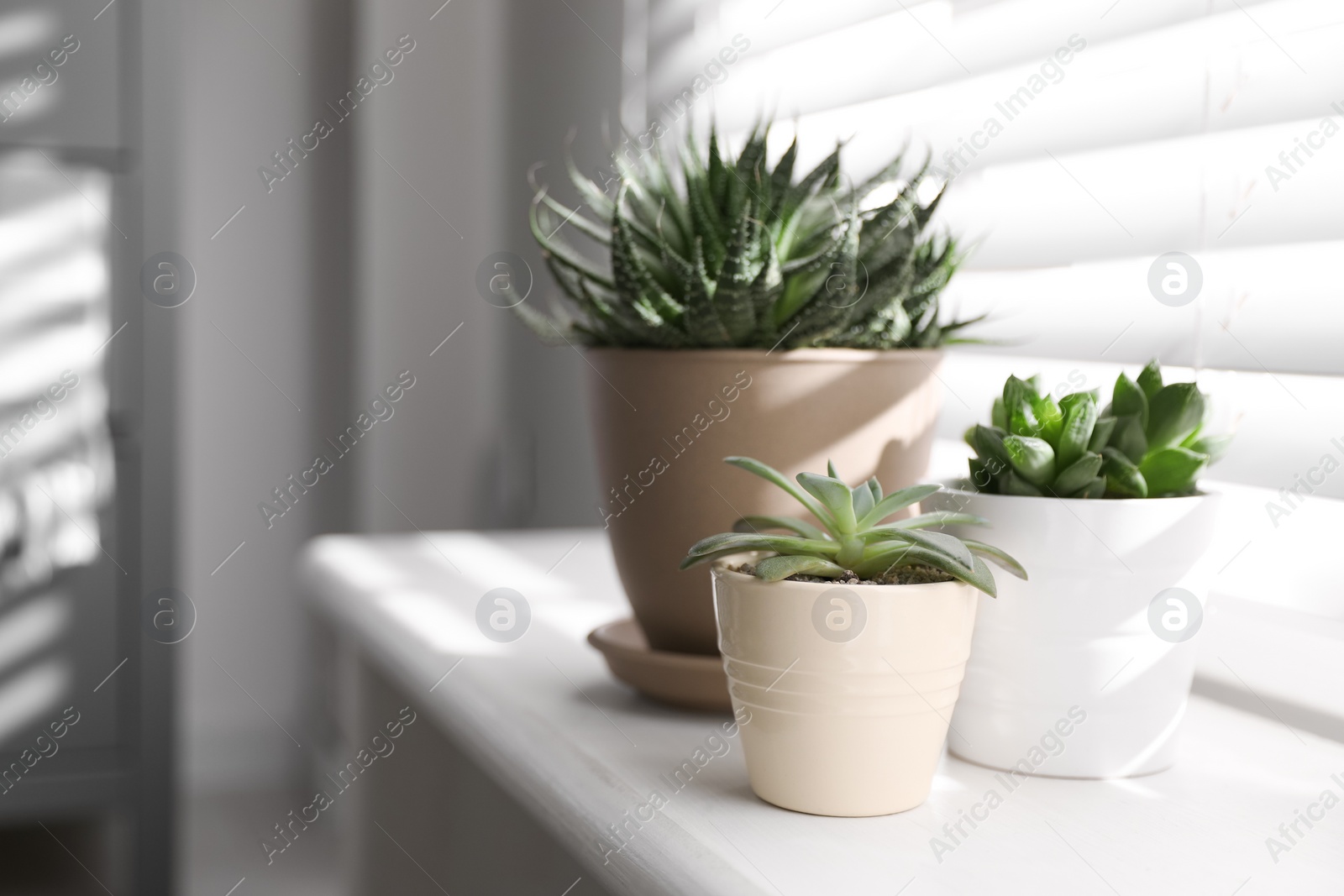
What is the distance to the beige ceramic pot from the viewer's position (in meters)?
0.66

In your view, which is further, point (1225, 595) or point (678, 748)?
point (1225, 595)

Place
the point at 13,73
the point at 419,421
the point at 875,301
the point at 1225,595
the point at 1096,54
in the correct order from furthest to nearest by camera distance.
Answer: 1. the point at 419,421
2. the point at 13,73
3. the point at 1096,54
4. the point at 1225,595
5. the point at 875,301

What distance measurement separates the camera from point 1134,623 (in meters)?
0.59

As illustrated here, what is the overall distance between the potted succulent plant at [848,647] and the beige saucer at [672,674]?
12 cm

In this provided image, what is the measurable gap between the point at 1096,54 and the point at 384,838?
39.9 inches

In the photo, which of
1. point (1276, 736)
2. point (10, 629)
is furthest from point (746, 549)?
point (10, 629)

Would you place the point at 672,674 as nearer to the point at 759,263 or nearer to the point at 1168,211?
the point at 759,263

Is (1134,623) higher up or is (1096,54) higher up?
(1096,54)

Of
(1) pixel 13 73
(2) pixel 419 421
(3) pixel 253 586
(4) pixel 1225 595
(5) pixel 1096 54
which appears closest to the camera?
(4) pixel 1225 595

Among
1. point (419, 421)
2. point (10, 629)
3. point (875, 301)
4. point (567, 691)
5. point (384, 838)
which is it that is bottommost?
point (10, 629)

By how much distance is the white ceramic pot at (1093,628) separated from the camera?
0.59m

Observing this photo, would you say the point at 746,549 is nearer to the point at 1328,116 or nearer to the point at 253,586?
the point at 1328,116

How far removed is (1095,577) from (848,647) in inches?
6.3

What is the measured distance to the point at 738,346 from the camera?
0.68m
